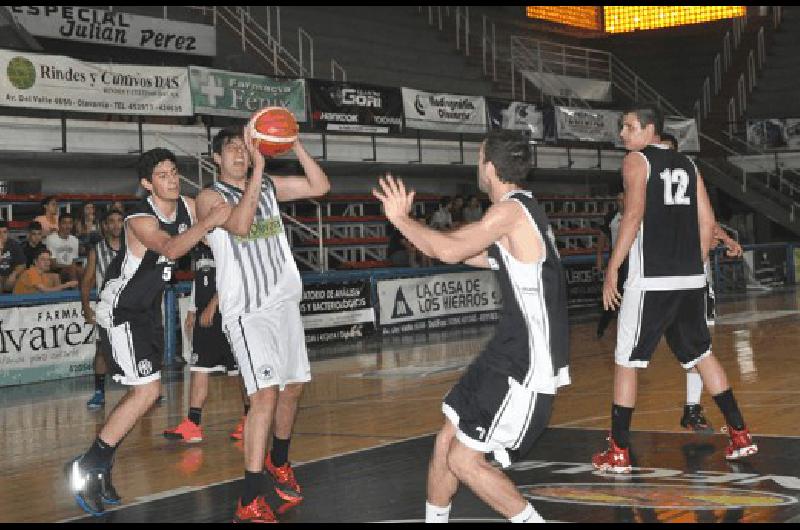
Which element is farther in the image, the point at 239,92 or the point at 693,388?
the point at 239,92

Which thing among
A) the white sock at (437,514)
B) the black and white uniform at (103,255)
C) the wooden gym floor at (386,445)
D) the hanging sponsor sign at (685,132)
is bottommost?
the wooden gym floor at (386,445)

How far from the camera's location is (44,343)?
13.9m

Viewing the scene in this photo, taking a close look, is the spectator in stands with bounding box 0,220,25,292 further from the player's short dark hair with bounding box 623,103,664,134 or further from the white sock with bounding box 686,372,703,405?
the player's short dark hair with bounding box 623,103,664,134

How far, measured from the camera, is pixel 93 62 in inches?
678

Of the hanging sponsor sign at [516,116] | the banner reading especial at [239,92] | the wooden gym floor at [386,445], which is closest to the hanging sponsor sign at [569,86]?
the hanging sponsor sign at [516,116]

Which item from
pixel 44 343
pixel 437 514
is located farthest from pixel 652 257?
pixel 44 343

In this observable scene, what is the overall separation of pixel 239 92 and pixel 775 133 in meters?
15.8

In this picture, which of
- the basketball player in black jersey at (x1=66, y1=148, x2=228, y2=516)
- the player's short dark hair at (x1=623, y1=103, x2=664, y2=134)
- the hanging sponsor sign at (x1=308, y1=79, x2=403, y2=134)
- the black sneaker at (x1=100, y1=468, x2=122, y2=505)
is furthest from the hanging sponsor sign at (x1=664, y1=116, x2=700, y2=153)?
the black sneaker at (x1=100, y1=468, x2=122, y2=505)

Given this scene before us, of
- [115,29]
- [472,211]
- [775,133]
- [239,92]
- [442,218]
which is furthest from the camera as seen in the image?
[775,133]

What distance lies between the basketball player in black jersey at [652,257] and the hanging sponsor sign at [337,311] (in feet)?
32.9

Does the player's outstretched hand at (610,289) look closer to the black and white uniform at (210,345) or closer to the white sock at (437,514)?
the white sock at (437,514)

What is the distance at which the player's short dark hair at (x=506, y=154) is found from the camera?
17.0ft

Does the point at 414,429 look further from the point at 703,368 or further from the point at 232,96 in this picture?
the point at 232,96

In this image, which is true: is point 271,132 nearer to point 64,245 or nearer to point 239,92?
point 64,245
